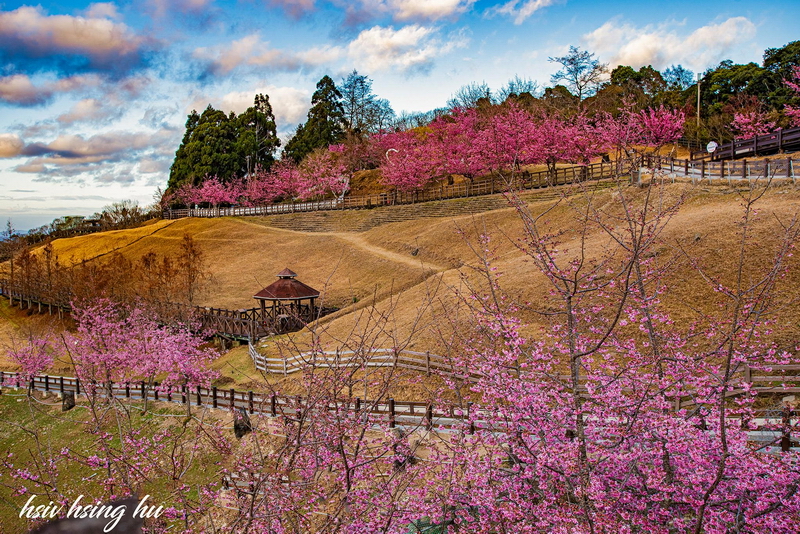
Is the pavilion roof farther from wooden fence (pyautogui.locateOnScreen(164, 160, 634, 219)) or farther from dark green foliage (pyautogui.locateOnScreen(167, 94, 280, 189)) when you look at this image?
dark green foliage (pyautogui.locateOnScreen(167, 94, 280, 189))

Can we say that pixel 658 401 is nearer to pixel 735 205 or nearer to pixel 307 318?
pixel 735 205

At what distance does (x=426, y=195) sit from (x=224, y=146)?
119 ft

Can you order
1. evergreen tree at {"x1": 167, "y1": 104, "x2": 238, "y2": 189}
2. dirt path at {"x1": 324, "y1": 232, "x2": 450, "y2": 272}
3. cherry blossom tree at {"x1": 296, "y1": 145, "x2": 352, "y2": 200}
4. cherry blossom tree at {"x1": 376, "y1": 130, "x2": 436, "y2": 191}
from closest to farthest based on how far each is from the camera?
dirt path at {"x1": 324, "y1": 232, "x2": 450, "y2": 272} < cherry blossom tree at {"x1": 376, "y1": 130, "x2": 436, "y2": 191} < cherry blossom tree at {"x1": 296, "y1": 145, "x2": 352, "y2": 200} < evergreen tree at {"x1": 167, "y1": 104, "x2": 238, "y2": 189}

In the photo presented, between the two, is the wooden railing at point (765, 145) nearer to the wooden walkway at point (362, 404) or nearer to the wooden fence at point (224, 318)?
the wooden walkway at point (362, 404)

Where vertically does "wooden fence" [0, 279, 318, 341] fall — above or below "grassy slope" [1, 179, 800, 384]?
below

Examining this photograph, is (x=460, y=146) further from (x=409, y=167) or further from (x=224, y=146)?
(x=224, y=146)

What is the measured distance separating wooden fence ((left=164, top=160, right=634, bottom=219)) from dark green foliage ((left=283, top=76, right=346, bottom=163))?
10479 mm

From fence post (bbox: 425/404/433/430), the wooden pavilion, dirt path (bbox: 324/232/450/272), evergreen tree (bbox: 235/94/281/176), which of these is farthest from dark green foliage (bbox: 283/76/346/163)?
fence post (bbox: 425/404/433/430)

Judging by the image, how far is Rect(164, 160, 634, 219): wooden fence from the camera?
38.6m

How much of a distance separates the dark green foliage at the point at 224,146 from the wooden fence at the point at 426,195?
17.9ft

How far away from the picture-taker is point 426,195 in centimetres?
5103

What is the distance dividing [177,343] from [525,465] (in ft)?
61.1

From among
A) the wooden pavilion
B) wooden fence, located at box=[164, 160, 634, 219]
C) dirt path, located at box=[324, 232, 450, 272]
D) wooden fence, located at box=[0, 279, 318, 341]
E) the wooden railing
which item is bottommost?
wooden fence, located at box=[0, 279, 318, 341]

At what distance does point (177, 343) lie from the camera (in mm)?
22500
